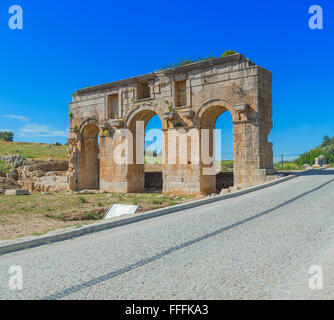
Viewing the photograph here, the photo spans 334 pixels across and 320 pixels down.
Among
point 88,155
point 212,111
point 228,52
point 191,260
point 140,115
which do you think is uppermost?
point 228,52

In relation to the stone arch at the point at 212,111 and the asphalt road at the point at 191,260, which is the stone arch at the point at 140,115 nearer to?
the stone arch at the point at 212,111

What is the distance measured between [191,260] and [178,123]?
1234cm

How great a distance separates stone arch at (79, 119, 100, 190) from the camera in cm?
2072

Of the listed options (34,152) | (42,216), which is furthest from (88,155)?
(34,152)

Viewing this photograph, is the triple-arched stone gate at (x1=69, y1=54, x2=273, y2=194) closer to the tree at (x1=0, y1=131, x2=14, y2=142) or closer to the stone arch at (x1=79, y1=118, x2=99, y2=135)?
the stone arch at (x1=79, y1=118, x2=99, y2=135)

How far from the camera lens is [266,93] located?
14547 millimetres

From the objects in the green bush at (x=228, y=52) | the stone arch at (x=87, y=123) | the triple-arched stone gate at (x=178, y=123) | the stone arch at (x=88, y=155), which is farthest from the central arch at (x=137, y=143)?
the green bush at (x=228, y=52)

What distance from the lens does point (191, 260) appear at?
4352 mm

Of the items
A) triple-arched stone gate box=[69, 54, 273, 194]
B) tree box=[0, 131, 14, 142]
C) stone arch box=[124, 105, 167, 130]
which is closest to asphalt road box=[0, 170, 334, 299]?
triple-arched stone gate box=[69, 54, 273, 194]

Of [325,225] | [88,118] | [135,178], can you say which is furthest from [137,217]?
[88,118]

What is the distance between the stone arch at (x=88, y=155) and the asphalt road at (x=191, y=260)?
14381 mm

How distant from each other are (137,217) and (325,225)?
4036 millimetres

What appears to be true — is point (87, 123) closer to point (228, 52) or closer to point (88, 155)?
point (88, 155)

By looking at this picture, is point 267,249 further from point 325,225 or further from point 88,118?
point 88,118
